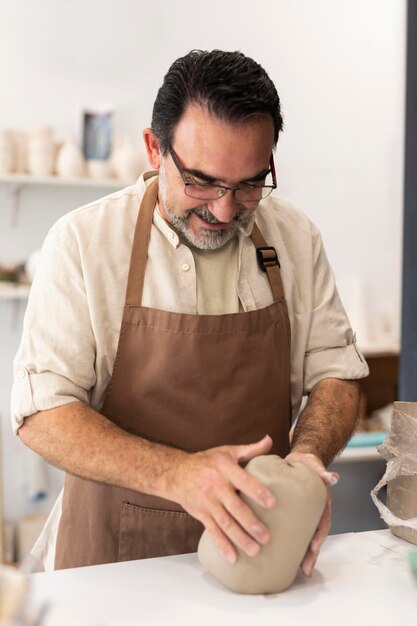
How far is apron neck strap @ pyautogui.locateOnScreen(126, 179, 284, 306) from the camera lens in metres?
1.73

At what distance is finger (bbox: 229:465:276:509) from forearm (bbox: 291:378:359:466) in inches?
12.9

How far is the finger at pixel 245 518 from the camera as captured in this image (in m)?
1.33

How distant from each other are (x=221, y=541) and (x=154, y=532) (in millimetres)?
375

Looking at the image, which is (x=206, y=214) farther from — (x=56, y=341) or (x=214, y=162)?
(x=56, y=341)

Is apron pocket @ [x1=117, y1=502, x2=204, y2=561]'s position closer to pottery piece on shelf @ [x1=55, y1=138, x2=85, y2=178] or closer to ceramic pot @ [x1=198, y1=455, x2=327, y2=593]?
ceramic pot @ [x1=198, y1=455, x2=327, y2=593]

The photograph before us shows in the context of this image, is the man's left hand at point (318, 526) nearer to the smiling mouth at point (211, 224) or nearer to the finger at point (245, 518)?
the finger at point (245, 518)

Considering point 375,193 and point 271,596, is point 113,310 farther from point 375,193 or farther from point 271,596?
point 375,193

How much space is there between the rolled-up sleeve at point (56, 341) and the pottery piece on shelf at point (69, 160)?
199 cm

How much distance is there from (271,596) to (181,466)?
0.27 m

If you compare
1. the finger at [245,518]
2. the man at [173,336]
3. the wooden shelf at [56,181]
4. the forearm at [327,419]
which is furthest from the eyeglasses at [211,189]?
the wooden shelf at [56,181]

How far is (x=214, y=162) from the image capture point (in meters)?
1.60

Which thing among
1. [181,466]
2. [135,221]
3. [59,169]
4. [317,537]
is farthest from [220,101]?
[59,169]

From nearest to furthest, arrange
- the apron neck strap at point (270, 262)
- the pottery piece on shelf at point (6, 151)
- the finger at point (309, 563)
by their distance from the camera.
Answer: the finger at point (309, 563), the apron neck strap at point (270, 262), the pottery piece on shelf at point (6, 151)

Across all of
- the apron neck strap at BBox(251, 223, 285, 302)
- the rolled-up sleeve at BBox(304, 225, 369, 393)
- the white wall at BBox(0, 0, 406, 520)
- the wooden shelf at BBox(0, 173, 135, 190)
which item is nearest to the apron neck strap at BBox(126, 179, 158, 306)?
the apron neck strap at BBox(251, 223, 285, 302)
